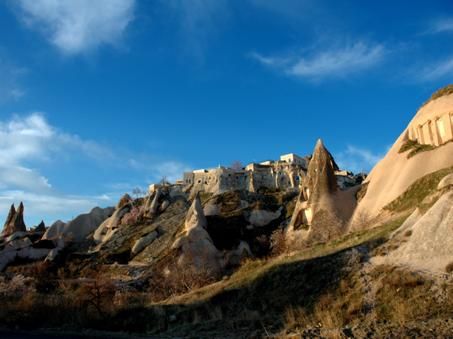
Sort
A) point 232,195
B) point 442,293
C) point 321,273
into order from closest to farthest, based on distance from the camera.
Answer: point 442,293
point 321,273
point 232,195

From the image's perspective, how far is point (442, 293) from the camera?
13234 millimetres

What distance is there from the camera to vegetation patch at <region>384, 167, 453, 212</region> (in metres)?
31.1

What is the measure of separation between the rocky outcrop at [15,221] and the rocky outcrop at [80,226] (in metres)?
9.51

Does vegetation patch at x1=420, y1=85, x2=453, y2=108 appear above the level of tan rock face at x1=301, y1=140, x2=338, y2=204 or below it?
above

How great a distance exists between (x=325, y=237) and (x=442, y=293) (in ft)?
80.5

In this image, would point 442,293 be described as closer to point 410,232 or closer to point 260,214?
point 410,232

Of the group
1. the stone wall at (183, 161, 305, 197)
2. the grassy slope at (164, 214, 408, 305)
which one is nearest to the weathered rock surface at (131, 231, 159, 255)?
the stone wall at (183, 161, 305, 197)

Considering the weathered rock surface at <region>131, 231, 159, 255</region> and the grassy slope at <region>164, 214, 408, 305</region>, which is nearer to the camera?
the grassy slope at <region>164, 214, 408, 305</region>

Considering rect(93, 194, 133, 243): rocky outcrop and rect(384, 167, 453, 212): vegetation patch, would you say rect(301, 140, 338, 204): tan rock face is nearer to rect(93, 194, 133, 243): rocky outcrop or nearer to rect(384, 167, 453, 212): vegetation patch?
rect(384, 167, 453, 212): vegetation patch

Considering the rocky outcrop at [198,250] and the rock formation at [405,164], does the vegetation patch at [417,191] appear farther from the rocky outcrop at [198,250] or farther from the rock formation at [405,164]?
the rocky outcrop at [198,250]

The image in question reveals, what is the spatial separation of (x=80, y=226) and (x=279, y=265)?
70.6 m

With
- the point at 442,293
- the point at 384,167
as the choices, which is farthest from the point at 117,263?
the point at 442,293

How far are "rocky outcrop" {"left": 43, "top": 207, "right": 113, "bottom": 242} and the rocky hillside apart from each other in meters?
6.93

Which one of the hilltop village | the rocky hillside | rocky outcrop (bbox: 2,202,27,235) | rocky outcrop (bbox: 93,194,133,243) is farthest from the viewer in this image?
the hilltop village
